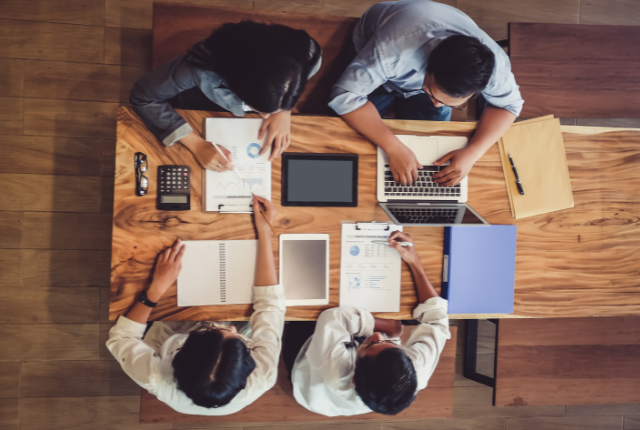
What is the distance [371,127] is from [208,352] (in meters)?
0.92

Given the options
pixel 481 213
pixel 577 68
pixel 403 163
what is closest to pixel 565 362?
pixel 481 213

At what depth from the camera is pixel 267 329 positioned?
1.22m

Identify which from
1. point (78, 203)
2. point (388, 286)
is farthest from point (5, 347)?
point (388, 286)

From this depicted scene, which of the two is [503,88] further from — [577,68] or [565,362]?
[565,362]

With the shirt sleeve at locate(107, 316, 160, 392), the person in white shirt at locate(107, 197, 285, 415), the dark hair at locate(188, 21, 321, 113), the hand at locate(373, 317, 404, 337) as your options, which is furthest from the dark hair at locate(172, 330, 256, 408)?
the dark hair at locate(188, 21, 321, 113)

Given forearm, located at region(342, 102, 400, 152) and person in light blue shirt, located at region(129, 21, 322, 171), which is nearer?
person in light blue shirt, located at region(129, 21, 322, 171)

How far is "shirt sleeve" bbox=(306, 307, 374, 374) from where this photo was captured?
1.21 metres

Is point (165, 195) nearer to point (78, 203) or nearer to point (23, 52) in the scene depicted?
point (78, 203)

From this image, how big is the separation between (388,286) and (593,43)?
1.30m

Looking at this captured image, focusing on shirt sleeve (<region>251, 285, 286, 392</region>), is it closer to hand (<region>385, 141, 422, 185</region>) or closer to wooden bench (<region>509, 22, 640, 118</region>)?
hand (<region>385, 141, 422, 185</region>)

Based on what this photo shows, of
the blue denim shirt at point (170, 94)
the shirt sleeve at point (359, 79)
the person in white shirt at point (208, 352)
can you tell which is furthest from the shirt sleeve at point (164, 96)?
the shirt sleeve at point (359, 79)

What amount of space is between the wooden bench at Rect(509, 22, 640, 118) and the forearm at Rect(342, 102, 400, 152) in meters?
0.66

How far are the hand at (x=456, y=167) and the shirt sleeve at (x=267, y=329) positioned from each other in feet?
2.32

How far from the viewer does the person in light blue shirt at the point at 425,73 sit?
105cm
